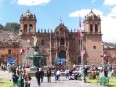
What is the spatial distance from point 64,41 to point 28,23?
7.96 m

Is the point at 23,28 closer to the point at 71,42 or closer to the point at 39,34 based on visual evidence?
the point at 39,34

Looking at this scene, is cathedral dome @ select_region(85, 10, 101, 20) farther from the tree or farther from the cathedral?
the tree

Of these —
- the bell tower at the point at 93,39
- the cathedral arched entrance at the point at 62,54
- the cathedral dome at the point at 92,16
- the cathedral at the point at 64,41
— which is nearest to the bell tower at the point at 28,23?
the cathedral at the point at 64,41

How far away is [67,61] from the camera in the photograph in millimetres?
75188

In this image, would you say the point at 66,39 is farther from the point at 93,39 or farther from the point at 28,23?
the point at 28,23

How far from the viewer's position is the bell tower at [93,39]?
266ft

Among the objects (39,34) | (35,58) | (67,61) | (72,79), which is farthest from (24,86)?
(39,34)

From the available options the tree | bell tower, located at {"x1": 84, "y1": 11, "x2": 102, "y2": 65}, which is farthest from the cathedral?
the tree

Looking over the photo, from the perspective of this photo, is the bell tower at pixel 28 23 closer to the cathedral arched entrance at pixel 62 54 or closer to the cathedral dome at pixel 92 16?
the cathedral arched entrance at pixel 62 54

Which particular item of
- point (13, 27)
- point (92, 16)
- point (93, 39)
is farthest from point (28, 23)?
point (13, 27)

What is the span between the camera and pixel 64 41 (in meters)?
81.2

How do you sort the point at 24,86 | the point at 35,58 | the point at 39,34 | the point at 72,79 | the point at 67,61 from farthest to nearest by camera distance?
the point at 39,34
the point at 67,61
the point at 35,58
the point at 72,79
the point at 24,86

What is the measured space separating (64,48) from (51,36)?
11.3ft

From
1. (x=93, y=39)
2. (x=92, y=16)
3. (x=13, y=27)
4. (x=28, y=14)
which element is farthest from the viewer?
(x=13, y=27)
